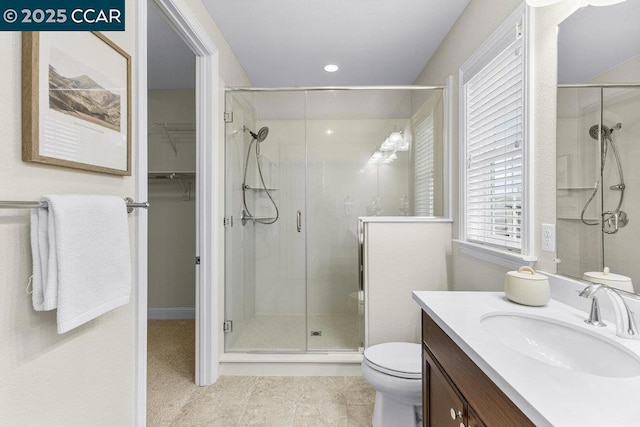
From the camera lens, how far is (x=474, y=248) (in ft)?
6.23

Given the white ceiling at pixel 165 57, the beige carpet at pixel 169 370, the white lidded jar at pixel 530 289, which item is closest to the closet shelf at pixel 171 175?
the white ceiling at pixel 165 57

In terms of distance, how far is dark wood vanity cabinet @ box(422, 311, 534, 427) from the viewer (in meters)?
0.72

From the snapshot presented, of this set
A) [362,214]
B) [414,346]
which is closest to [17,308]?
[414,346]

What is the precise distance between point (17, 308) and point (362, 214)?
7.22 ft

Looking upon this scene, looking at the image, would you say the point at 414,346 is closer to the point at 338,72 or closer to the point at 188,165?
the point at 338,72

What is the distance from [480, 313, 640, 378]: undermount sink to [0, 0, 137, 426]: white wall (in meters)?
1.38

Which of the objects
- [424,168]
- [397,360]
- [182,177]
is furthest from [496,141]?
[182,177]

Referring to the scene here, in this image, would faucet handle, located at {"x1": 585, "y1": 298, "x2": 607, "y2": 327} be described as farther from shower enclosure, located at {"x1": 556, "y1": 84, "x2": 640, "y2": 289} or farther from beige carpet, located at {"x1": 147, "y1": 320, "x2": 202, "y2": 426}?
beige carpet, located at {"x1": 147, "y1": 320, "x2": 202, "y2": 426}

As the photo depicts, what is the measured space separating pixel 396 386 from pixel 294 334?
122cm

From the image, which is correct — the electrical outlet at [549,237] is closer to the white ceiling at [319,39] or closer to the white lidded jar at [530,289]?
the white lidded jar at [530,289]

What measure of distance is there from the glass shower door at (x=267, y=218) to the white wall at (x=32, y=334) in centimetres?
142

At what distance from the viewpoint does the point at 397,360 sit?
1631 mm

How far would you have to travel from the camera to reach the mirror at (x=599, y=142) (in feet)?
3.18

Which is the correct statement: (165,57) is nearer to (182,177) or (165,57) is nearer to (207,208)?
(182,177)
